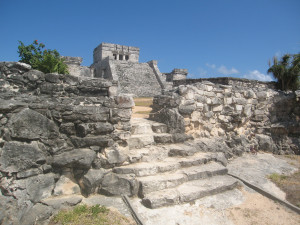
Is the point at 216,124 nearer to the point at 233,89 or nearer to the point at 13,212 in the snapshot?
the point at 233,89

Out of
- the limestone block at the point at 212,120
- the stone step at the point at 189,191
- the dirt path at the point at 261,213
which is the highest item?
the limestone block at the point at 212,120

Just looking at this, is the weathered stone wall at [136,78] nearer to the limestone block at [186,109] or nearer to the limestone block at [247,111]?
the limestone block at [247,111]

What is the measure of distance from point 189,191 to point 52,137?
2.43 metres

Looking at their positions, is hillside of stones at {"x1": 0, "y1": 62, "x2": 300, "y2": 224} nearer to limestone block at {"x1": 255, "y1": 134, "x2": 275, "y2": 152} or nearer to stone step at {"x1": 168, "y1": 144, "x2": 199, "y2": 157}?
stone step at {"x1": 168, "y1": 144, "x2": 199, "y2": 157}

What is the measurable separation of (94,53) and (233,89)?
2992 centimetres

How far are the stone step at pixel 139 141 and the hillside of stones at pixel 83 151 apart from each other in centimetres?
2

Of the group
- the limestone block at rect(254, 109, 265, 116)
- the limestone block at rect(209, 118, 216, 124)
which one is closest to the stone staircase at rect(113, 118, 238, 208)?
the limestone block at rect(209, 118, 216, 124)

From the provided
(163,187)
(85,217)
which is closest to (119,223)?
(85,217)

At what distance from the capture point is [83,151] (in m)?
3.71

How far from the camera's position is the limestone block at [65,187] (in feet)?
11.4

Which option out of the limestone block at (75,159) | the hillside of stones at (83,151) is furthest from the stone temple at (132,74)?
the limestone block at (75,159)

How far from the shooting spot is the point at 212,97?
20.1 feet

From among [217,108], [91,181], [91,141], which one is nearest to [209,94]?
[217,108]

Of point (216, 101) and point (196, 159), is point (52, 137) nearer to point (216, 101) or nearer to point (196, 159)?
point (196, 159)
